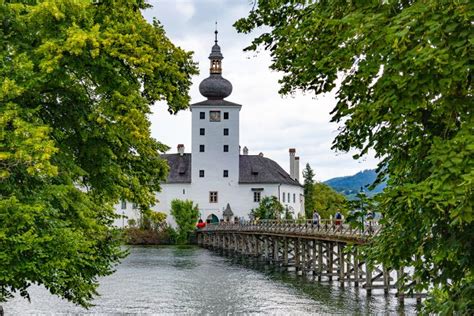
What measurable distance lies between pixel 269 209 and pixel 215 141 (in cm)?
1046

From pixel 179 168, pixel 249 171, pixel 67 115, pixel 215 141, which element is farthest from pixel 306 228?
pixel 179 168

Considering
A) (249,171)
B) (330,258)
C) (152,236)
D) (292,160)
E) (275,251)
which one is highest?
(292,160)

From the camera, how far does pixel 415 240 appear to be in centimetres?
661

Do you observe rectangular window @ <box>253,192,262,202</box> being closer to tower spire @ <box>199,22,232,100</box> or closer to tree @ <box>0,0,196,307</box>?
tower spire @ <box>199,22,232,100</box>

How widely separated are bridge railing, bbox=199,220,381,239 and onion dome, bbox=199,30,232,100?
1974 cm

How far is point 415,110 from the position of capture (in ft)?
20.5

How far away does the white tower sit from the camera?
7812 cm

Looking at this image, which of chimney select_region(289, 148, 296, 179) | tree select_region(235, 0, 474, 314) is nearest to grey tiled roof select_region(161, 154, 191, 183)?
chimney select_region(289, 148, 296, 179)

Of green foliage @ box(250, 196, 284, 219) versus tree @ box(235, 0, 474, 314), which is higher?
green foliage @ box(250, 196, 284, 219)

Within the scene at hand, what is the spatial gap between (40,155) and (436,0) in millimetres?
5794

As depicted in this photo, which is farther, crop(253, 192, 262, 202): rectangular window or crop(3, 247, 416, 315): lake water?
crop(253, 192, 262, 202): rectangular window

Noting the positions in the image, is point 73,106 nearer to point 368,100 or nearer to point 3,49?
point 3,49

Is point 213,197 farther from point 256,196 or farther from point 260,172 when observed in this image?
point 260,172

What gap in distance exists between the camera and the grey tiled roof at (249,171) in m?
77.9
